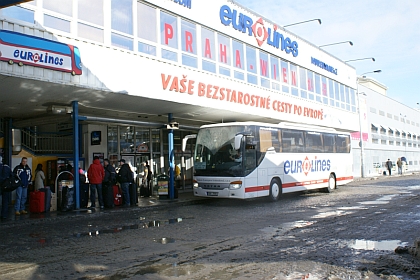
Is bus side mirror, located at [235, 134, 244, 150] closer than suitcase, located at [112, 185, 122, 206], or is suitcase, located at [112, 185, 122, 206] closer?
bus side mirror, located at [235, 134, 244, 150]

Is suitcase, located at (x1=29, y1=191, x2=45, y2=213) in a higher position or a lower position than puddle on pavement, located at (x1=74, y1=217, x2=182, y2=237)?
higher

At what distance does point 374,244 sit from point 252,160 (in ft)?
27.9

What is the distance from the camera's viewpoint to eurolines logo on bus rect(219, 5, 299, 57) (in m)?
19.7

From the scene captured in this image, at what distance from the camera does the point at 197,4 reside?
1773cm

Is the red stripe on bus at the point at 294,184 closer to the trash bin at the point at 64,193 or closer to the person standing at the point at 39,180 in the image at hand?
the trash bin at the point at 64,193

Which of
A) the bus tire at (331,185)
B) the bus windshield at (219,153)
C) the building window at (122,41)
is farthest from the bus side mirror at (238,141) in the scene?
the bus tire at (331,185)

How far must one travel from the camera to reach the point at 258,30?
72.3 ft

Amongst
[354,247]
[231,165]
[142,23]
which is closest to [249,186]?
[231,165]

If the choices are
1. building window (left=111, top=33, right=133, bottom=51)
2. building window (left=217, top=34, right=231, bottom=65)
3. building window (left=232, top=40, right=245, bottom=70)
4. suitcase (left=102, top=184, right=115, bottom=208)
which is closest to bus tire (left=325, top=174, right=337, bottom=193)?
building window (left=232, top=40, right=245, bottom=70)

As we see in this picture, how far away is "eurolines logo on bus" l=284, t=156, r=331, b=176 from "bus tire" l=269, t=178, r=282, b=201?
72 centimetres

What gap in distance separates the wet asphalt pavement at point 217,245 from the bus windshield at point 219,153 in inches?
101

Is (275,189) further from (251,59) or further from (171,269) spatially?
(171,269)

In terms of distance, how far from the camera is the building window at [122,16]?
560 inches

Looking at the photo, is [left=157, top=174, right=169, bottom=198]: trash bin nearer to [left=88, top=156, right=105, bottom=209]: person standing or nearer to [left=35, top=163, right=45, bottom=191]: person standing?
[left=88, top=156, right=105, bottom=209]: person standing
